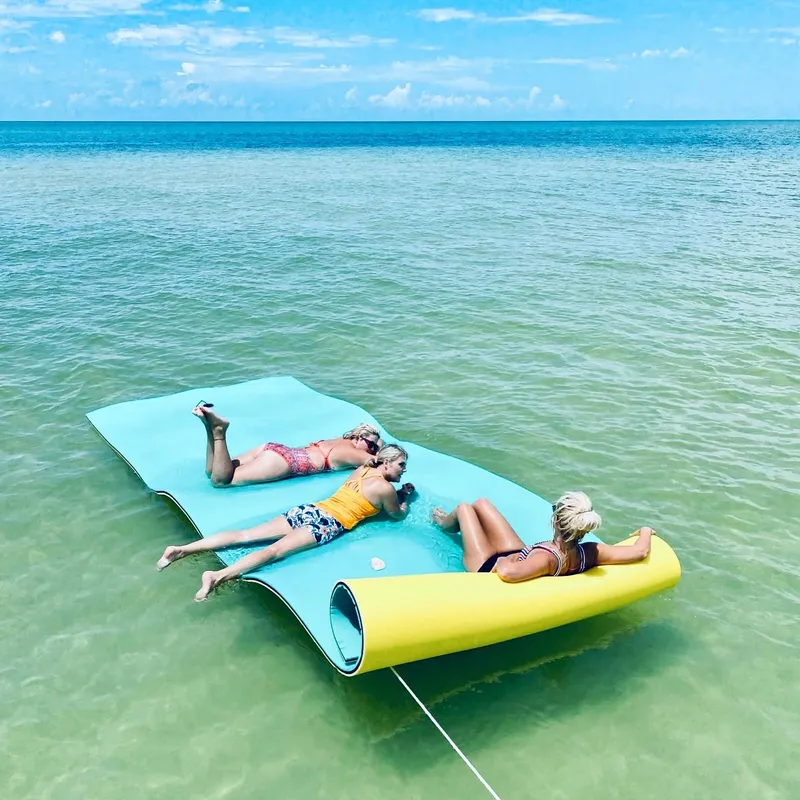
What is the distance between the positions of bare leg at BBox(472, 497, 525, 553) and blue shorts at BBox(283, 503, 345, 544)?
1.22 m

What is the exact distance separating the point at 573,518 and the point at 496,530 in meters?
1.01

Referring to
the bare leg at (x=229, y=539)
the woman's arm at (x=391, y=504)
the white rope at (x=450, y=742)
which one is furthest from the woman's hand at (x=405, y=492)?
the white rope at (x=450, y=742)

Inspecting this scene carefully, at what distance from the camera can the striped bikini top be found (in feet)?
17.6

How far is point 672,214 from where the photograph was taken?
2425 centimetres

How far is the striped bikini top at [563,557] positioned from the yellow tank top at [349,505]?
1566mm

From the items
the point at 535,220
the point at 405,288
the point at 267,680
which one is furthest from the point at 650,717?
the point at 535,220

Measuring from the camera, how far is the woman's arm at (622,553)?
562cm

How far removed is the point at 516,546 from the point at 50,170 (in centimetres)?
4184

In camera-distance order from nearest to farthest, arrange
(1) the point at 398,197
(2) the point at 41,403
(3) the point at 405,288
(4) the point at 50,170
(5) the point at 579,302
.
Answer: (2) the point at 41,403 < (5) the point at 579,302 < (3) the point at 405,288 < (1) the point at 398,197 < (4) the point at 50,170

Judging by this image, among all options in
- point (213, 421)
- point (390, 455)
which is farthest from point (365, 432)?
point (213, 421)

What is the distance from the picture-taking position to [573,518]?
16.9 feet

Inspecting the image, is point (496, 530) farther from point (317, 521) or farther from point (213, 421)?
point (213, 421)

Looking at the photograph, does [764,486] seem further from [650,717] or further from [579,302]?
[579,302]

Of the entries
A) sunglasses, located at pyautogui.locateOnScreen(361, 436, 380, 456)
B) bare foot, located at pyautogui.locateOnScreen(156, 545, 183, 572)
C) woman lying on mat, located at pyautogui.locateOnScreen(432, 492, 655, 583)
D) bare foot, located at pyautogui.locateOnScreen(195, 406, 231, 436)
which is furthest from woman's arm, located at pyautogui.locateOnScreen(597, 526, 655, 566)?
bare foot, located at pyautogui.locateOnScreen(195, 406, 231, 436)
